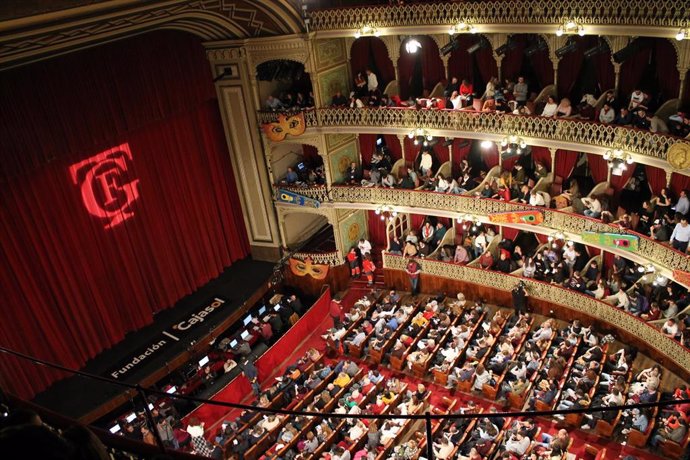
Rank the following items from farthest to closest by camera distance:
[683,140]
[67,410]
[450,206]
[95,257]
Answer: [450,206], [95,257], [67,410], [683,140]

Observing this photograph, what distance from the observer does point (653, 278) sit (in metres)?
15.3

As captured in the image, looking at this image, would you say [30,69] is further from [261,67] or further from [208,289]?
[208,289]

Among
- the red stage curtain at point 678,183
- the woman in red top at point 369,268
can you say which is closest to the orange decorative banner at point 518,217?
the red stage curtain at point 678,183

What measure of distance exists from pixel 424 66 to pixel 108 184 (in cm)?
959

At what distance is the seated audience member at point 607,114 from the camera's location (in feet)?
47.4

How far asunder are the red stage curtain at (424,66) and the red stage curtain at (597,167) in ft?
16.1

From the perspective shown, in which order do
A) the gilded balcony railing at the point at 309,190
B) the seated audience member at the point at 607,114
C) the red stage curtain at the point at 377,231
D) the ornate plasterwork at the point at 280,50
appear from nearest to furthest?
the seated audience member at the point at 607,114, the ornate plasterwork at the point at 280,50, the gilded balcony railing at the point at 309,190, the red stage curtain at the point at 377,231

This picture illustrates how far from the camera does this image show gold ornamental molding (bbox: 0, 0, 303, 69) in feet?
38.9

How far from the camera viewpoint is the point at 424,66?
1880 centimetres

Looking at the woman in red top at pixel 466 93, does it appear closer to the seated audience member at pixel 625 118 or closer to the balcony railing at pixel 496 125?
the balcony railing at pixel 496 125

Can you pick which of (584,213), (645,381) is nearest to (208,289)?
(584,213)

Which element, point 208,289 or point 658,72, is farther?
point 208,289

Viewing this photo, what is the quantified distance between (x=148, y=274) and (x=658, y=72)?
1420cm

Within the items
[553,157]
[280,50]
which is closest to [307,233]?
[280,50]
